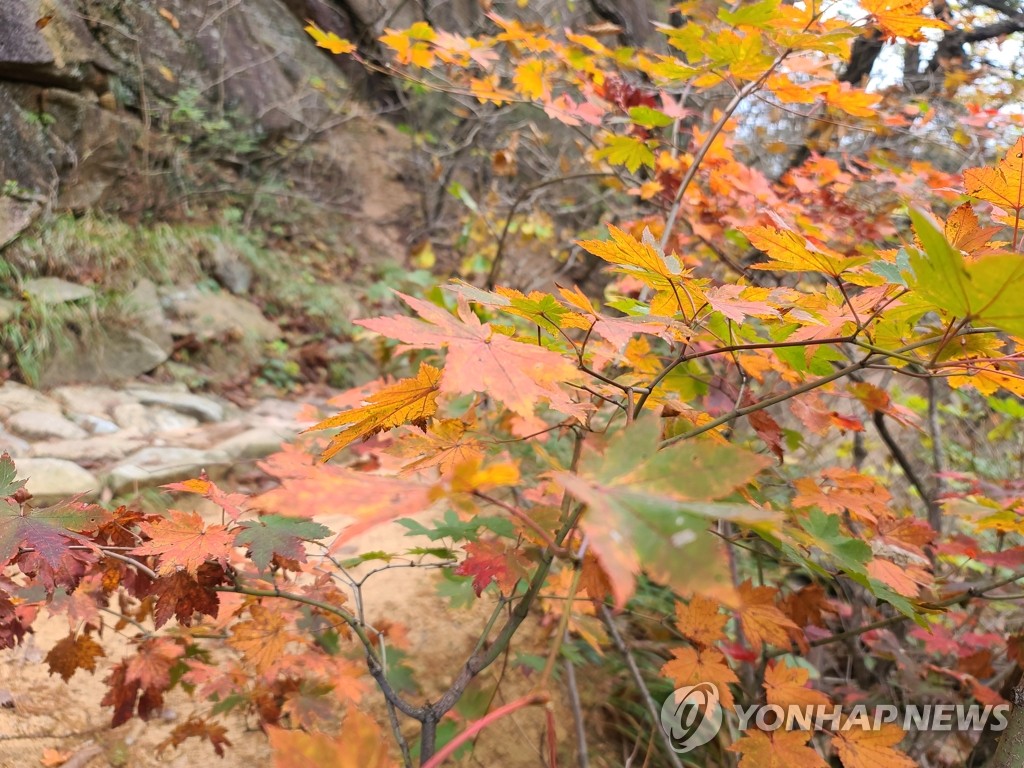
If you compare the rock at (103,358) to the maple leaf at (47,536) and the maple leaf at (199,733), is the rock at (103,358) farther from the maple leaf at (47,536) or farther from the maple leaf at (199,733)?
the maple leaf at (47,536)

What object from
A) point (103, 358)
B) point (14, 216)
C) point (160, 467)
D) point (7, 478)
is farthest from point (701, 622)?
point (14, 216)

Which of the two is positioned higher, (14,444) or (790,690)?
(790,690)

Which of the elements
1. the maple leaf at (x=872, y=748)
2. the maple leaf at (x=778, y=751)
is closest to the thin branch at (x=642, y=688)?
the maple leaf at (x=778, y=751)

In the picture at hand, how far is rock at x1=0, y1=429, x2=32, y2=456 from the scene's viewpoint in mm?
2307

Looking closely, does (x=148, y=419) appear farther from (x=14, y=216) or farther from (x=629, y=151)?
(x=629, y=151)

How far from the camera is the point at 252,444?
9.72 ft

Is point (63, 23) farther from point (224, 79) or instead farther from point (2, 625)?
point (2, 625)

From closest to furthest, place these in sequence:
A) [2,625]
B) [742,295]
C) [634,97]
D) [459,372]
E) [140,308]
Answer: [459,372], [742,295], [2,625], [634,97], [140,308]

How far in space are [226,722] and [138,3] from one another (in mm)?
5088

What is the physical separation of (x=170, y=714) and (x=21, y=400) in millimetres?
2197

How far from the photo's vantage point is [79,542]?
0.71 meters

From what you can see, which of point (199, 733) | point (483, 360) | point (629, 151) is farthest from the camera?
point (629, 151)

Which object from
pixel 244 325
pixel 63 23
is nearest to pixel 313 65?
pixel 63 23

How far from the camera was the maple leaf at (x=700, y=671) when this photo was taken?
3.10 ft
